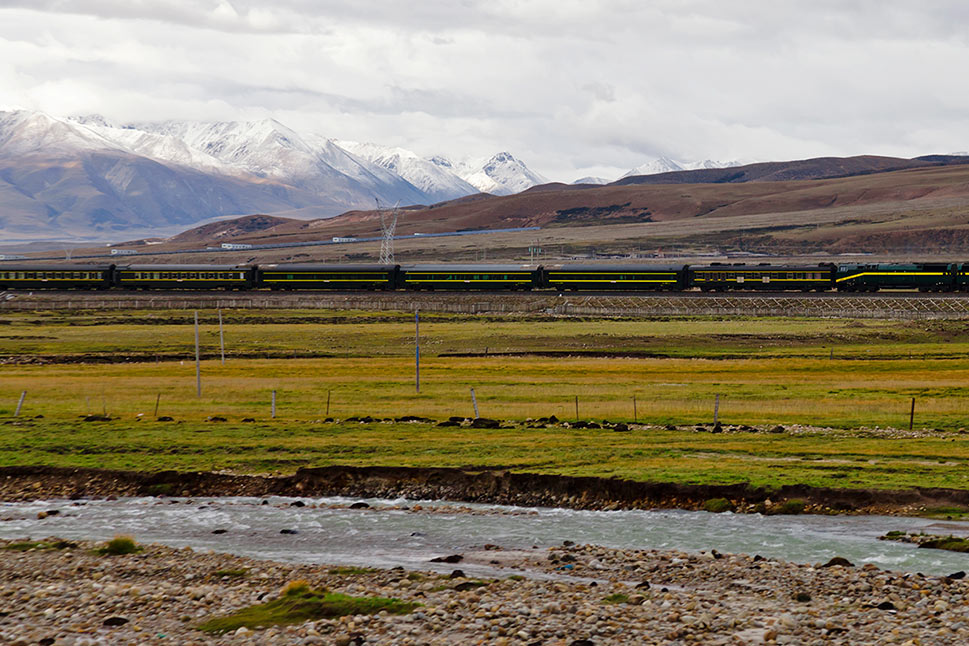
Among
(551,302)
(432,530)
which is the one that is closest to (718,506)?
(432,530)

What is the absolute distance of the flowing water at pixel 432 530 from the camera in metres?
28.0

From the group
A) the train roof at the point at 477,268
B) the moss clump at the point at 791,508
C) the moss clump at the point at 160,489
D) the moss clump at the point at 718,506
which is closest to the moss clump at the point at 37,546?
the moss clump at the point at 160,489

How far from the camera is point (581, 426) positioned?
46719mm

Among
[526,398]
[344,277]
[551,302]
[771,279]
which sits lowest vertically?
[526,398]

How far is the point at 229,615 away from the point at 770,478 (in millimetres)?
20475

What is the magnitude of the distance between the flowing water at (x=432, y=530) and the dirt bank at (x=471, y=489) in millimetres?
822

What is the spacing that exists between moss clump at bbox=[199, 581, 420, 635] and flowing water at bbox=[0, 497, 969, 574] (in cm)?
458

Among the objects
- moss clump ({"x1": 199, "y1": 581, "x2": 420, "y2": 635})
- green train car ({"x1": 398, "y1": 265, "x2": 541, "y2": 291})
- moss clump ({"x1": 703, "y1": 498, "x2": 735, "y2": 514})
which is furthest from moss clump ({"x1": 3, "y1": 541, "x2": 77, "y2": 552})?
green train car ({"x1": 398, "y1": 265, "x2": 541, "y2": 291})

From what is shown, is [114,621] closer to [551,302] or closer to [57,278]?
[551,302]

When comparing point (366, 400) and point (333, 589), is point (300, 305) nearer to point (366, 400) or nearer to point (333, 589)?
point (366, 400)

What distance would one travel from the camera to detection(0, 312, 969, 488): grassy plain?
39.4 meters

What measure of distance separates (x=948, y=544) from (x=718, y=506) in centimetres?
772

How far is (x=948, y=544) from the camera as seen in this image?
27.3 m

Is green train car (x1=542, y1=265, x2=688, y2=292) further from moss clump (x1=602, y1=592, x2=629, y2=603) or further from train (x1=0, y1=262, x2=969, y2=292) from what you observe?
moss clump (x1=602, y1=592, x2=629, y2=603)
